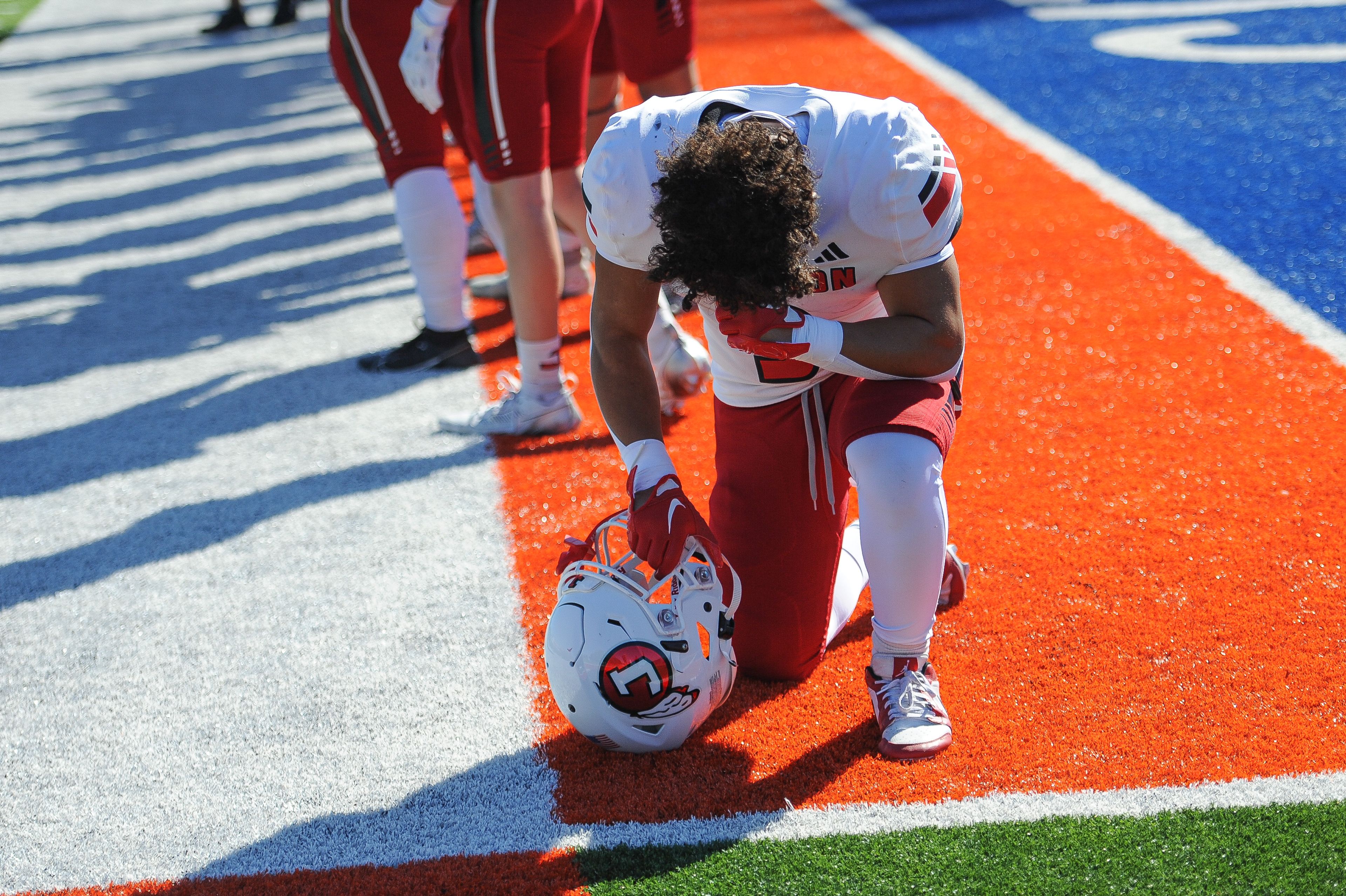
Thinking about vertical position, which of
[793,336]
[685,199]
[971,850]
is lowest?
[971,850]

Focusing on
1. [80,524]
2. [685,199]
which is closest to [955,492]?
[685,199]

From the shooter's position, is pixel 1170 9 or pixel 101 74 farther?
pixel 101 74

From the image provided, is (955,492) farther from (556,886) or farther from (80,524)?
(80,524)

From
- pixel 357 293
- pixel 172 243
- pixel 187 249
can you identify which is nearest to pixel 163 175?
pixel 172 243

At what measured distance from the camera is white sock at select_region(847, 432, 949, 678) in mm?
1944

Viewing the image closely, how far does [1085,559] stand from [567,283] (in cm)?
236

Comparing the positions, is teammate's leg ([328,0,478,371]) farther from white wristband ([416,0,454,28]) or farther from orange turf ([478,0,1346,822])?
white wristband ([416,0,454,28])

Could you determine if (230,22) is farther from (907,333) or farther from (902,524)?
(902,524)

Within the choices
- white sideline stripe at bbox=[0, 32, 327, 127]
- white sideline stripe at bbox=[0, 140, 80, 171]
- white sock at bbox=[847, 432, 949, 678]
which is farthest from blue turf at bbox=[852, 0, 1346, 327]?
white sideline stripe at bbox=[0, 140, 80, 171]

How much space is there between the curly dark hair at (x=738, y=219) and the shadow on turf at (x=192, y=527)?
167 cm

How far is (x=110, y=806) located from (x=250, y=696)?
34cm

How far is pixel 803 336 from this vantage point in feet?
6.08

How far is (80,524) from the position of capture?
122 inches

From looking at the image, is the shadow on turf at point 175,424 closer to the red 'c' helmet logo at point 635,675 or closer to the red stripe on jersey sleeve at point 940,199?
the red 'c' helmet logo at point 635,675
